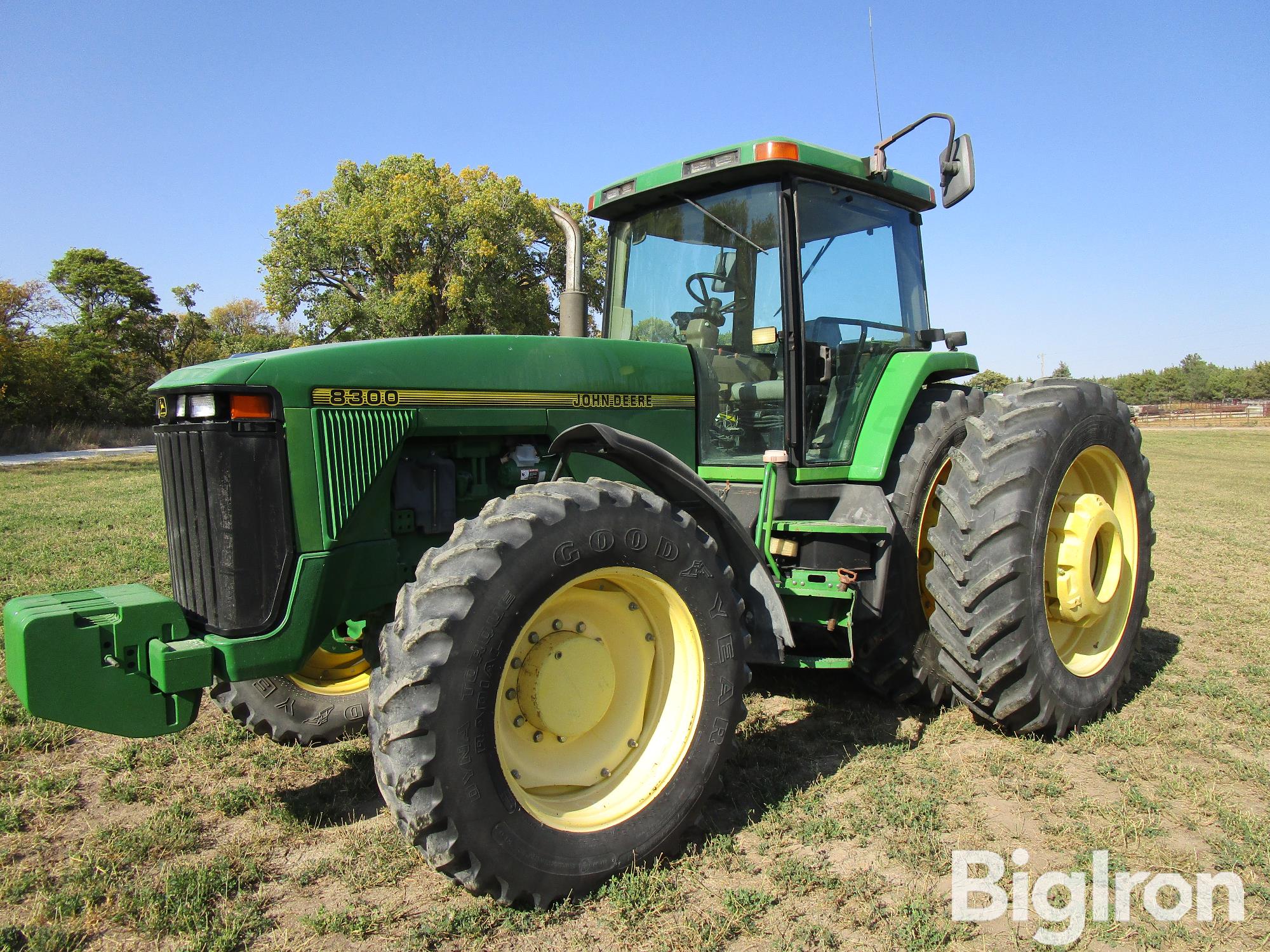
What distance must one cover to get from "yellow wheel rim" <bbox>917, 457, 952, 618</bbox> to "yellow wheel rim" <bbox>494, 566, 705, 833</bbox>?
1604mm

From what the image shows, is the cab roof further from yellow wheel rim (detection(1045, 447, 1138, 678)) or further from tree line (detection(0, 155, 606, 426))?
tree line (detection(0, 155, 606, 426))

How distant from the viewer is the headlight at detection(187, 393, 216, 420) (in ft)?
9.21

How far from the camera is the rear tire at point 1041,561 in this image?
142 inches

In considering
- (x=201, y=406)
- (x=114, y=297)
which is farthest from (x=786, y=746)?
(x=114, y=297)

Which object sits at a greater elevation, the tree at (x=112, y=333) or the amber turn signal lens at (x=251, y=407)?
the tree at (x=112, y=333)

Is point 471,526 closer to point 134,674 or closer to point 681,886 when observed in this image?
point 134,674

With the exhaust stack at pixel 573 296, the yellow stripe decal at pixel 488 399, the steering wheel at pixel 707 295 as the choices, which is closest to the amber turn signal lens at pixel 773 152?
the steering wheel at pixel 707 295

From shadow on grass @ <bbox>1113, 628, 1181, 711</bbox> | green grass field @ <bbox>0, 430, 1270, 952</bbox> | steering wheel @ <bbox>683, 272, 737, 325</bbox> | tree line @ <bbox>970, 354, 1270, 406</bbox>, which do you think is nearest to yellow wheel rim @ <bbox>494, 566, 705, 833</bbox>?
green grass field @ <bbox>0, 430, 1270, 952</bbox>

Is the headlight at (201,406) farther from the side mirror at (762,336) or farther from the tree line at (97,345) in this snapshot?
the tree line at (97,345)

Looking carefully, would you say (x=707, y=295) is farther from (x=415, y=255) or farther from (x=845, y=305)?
(x=415, y=255)

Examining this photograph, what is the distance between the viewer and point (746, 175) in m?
3.93

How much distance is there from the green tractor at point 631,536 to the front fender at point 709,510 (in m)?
0.02

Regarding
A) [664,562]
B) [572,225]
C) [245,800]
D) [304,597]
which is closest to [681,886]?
[664,562]

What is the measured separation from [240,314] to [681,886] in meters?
76.0
